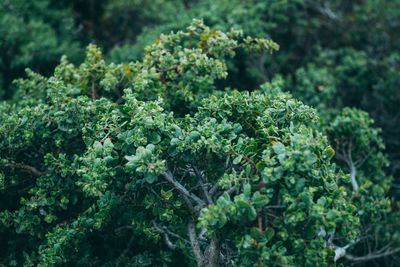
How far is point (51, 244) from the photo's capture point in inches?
104

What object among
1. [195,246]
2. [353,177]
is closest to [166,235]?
[195,246]

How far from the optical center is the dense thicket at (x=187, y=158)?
2.13 metres

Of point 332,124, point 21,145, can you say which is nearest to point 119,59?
point 21,145

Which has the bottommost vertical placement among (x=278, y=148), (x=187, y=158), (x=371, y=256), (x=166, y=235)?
(x=371, y=256)

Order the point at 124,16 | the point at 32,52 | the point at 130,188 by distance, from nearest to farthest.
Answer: the point at 130,188
the point at 32,52
the point at 124,16

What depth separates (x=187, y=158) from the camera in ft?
7.82

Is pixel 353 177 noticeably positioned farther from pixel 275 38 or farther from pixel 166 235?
pixel 275 38

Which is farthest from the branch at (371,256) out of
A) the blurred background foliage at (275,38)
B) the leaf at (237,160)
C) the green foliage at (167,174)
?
the leaf at (237,160)

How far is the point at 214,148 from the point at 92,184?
2.80 feet

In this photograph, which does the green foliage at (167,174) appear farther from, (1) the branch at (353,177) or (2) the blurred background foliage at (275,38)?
(2) the blurred background foliage at (275,38)

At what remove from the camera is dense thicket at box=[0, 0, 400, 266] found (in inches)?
84.0

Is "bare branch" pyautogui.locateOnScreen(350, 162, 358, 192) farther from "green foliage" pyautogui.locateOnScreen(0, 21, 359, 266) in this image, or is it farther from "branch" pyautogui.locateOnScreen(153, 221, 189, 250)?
"branch" pyautogui.locateOnScreen(153, 221, 189, 250)

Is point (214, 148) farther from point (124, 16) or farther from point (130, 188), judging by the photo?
point (124, 16)

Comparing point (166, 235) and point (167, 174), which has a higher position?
point (167, 174)
